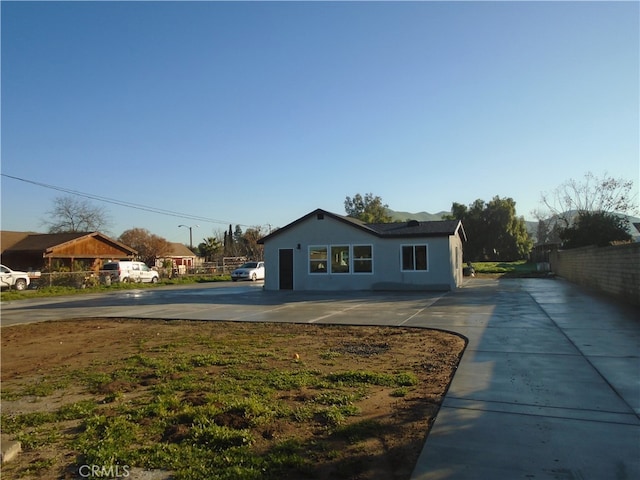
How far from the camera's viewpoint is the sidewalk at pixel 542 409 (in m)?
3.52

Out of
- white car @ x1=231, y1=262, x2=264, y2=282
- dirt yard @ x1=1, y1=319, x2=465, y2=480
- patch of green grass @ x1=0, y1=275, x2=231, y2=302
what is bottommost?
dirt yard @ x1=1, y1=319, x2=465, y2=480

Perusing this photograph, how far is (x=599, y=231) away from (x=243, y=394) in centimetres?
3052

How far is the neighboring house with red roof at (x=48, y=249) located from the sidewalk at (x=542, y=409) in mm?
39087

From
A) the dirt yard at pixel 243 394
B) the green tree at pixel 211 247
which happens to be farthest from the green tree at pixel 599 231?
the green tree at pixel 211 247

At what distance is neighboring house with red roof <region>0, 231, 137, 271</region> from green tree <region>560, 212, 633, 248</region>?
4039 centimetres

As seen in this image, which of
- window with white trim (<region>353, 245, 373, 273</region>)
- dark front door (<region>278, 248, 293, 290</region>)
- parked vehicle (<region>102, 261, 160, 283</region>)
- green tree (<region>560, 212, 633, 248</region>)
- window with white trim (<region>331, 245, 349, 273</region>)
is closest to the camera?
window with white trim (<region>353, 245, 373, 273</region>)

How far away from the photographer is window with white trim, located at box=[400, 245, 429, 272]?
73.6ft

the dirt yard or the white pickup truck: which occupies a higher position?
the white pickup truck

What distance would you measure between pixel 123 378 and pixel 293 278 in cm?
1825

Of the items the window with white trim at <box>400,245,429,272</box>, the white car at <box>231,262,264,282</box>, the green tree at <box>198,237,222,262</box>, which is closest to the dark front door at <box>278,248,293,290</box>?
the window with white trim at <box>400,245,429,272</box>

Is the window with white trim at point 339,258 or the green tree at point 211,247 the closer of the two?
the window with white trim at point 339,258

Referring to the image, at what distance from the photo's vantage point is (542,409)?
4730 millimetres

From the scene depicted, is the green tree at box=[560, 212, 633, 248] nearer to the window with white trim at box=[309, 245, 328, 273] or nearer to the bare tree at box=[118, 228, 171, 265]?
the window with white trim at box=[309, 245, 328, 273]

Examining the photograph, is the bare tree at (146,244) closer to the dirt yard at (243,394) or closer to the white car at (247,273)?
the white car at (247,273)
